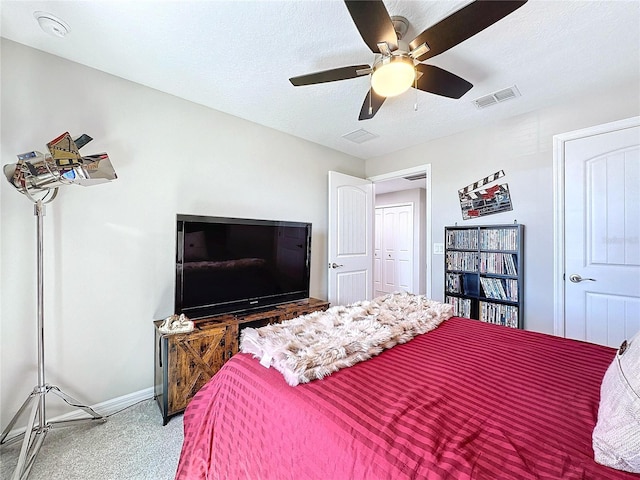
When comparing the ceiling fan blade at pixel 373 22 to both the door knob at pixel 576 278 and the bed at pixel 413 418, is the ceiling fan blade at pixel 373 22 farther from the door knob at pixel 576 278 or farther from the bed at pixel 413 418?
the door knob at pixel 576 278

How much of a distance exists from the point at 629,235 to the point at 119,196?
3952 mm

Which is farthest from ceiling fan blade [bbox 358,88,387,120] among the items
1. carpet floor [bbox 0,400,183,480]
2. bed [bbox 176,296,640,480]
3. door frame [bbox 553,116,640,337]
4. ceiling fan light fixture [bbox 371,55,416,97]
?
carpet floor [bbox 0,400,183,480]

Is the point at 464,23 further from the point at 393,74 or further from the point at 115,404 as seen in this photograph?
the point at 115,404

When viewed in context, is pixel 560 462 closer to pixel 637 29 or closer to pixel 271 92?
pixel 637 29

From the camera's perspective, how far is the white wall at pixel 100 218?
1.75m

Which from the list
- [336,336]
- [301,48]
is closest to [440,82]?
[301,48]

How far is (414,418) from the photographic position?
2.74ft

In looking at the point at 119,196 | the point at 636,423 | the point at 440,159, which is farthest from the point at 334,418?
the point at 440,159

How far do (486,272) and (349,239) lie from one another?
158 cm

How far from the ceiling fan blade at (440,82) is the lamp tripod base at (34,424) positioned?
9.66 ft

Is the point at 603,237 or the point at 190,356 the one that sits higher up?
the point at 603,237

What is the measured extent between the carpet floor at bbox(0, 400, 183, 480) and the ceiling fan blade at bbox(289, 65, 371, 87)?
2365 mm

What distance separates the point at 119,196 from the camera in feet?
6.93

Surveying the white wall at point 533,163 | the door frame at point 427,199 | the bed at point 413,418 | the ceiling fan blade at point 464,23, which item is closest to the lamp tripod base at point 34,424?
the bed at point 413,418
